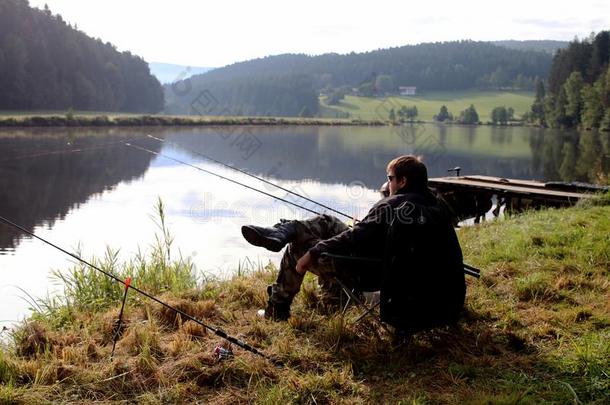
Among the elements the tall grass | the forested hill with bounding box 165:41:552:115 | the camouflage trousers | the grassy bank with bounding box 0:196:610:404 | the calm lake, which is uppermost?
the forested hill with bounding box 165:41:552:115

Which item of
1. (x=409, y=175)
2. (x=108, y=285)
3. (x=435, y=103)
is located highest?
(x=435, y=103)

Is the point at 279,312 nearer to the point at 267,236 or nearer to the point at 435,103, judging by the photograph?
the point at 267,236

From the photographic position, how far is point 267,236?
14.5 feet

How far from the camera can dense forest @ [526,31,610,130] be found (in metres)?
70.2

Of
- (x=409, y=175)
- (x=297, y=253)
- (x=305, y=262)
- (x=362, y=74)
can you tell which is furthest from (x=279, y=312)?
(x=362, y=74)

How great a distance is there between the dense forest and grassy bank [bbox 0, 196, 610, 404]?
70267mm

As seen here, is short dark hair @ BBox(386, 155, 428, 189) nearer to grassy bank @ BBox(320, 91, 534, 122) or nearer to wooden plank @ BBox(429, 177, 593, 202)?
wooden plank @ BBox(429, 177, 593, 202)

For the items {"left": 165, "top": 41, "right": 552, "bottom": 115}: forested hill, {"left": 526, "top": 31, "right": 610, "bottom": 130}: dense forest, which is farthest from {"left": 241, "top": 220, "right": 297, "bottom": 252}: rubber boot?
{"left": 165, "top": 41, "right": 552, "bottom": 115}: forested hill

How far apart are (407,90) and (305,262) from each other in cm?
14108

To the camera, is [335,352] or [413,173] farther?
[335,352]

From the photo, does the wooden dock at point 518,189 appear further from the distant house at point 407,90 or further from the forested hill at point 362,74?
the distant house at point 407,90

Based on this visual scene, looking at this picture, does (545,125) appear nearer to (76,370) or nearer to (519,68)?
(519,68)

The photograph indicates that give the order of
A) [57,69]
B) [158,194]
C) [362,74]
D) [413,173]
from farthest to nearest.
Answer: [362,74] < [57,69] < [158,194] < [413,173]

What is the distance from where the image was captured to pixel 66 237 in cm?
1160
